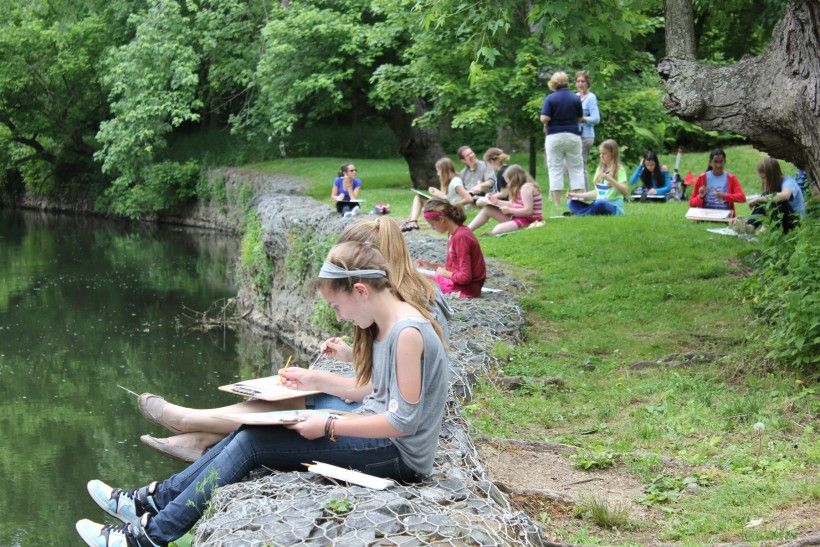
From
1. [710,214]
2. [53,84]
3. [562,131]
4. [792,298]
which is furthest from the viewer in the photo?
[53,84]

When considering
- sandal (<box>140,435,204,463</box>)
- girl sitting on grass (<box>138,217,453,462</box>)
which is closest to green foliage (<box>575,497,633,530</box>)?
girl sitting on grass (<box>138,217,453,462</box>)

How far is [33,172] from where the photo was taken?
1576 inches

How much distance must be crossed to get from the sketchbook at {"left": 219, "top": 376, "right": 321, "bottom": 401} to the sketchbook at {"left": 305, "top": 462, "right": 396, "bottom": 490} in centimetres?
57

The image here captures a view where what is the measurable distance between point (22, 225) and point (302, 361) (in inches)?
864

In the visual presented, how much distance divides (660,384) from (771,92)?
2300mm

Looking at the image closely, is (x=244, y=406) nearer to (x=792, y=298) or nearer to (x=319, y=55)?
(x=792, y=298)

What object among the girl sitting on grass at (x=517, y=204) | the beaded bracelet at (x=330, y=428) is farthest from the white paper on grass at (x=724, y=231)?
the beaded bracelet at (x=330, y=428)

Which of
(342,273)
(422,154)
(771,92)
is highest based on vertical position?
(771,92)

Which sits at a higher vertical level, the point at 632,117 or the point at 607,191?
the point at 632,117

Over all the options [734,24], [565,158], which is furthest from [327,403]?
[734,24]

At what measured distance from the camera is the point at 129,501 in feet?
17.7

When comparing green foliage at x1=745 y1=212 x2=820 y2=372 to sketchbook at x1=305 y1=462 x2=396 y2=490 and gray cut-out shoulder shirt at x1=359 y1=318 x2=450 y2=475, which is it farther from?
sketchbook at x1=305 y1=462 x2=396 y2=490

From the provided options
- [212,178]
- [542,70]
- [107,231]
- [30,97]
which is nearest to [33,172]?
[30,97]

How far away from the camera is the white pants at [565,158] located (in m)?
16.1
